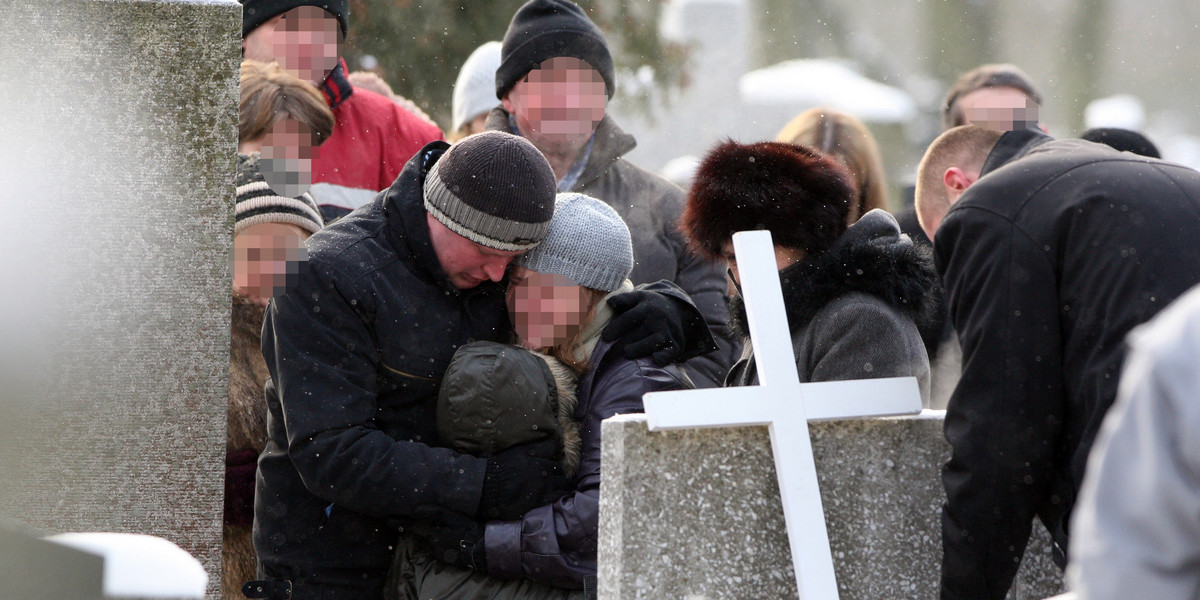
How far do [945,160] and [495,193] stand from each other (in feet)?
5.06

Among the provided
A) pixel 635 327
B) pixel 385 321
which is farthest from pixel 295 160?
pixel 635 327

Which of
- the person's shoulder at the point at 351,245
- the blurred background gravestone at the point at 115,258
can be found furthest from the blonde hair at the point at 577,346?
the blurred background gravestone at the point at 115,258

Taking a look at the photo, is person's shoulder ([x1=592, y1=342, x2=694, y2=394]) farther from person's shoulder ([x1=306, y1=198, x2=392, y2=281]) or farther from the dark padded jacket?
the dark padded jacket

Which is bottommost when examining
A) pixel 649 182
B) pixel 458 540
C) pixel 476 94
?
pixel 458 540

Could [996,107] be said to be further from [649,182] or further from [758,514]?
[758,514]

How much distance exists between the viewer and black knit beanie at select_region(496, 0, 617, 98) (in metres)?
3.80

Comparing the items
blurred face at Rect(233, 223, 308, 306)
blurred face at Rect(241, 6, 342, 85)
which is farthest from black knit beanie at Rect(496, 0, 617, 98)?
blurred face at Rect(233, 223, 308, 306)

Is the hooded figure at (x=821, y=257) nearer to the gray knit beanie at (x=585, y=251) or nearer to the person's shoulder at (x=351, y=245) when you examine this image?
the gray knit beanie at (x=585, y=251)

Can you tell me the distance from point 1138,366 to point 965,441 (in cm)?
94

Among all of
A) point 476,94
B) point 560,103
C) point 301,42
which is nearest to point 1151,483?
point 560,103

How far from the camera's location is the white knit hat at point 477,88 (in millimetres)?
4922

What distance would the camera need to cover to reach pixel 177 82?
2436 millimetres

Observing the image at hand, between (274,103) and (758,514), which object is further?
(274,103)

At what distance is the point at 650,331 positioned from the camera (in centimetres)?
272
